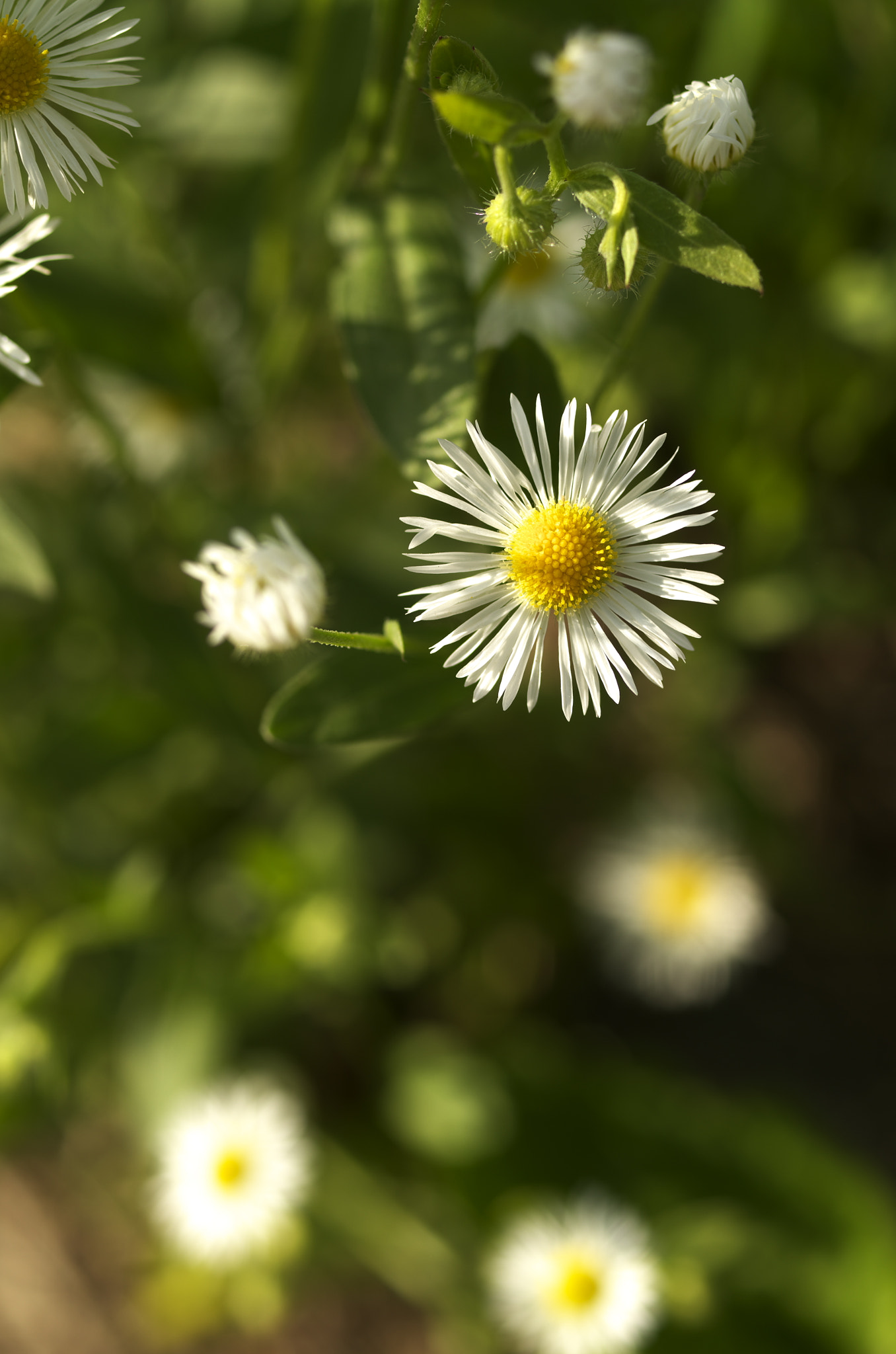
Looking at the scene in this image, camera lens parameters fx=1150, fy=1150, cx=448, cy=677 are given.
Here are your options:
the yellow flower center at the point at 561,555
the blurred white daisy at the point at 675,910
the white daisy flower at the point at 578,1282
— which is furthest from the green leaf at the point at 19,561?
the blurred white daisy at the point at 675,910

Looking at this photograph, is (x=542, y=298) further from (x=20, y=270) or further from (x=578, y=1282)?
(x=578, y=1282)

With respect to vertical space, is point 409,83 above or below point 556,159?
above

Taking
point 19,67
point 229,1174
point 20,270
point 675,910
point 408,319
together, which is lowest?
point 229,1174

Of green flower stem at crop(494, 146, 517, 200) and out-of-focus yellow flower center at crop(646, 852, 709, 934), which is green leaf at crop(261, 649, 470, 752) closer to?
green flower stem at crop(494, 146, 517, 200)

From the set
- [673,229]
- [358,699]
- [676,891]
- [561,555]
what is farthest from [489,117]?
[676,891]

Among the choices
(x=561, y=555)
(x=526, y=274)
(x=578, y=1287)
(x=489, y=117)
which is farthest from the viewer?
(x=578, y=1287)

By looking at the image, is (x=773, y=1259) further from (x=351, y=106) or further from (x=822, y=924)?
(x=351, y=106)

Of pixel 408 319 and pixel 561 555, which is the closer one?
pixel 561 555

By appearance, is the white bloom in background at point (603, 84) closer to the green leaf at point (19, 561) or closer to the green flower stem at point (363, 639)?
the green flower stem at point (363, 639)
